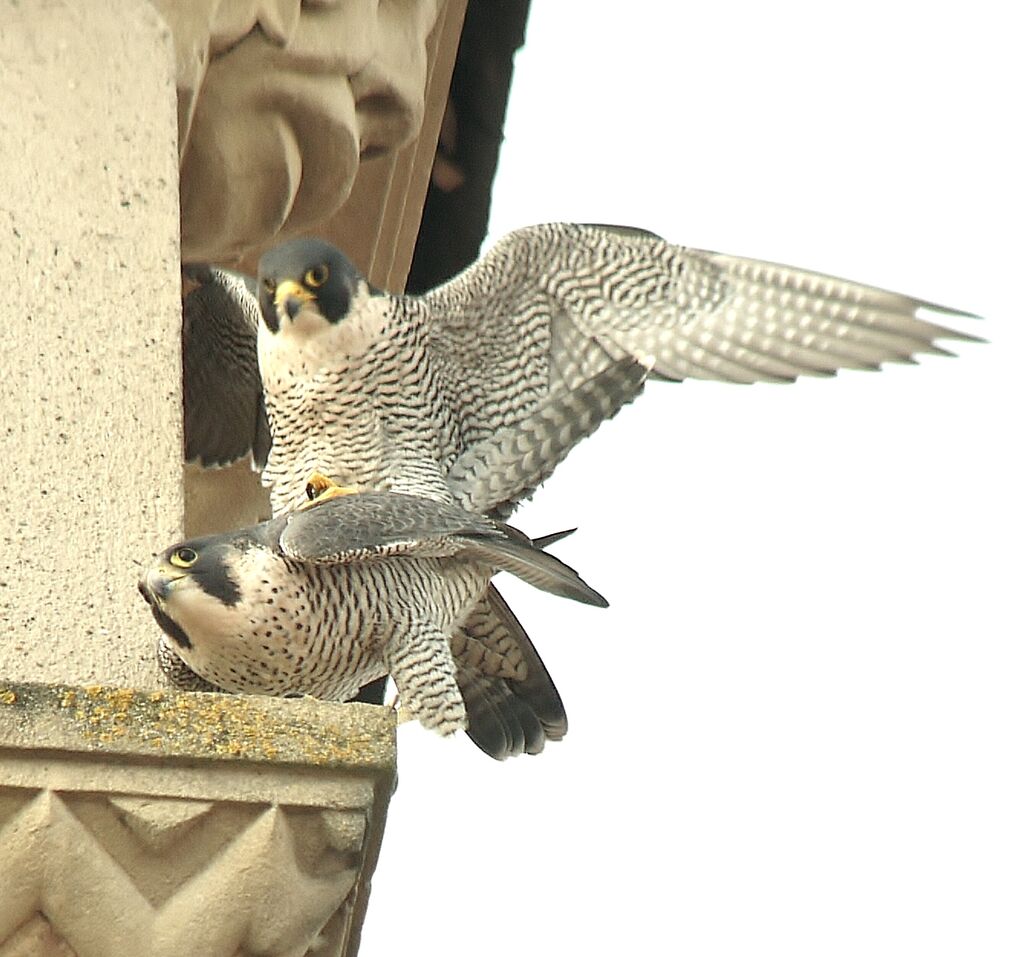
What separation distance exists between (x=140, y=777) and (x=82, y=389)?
3.05 feet

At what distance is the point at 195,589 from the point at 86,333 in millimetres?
403

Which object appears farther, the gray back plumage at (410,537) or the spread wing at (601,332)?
the spread wing at (601,332)

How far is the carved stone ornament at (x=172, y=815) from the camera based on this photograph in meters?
2.87

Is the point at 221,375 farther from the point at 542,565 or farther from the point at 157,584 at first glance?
the point at 157,584

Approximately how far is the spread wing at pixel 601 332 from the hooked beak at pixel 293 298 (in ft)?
1.03

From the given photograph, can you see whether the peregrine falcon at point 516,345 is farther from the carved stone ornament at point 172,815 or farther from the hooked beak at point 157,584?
the carved stone ornament at point 172,815

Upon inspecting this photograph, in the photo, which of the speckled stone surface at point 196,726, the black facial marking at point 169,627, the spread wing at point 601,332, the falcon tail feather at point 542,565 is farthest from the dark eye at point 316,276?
the speckled stone surface at point 196,726

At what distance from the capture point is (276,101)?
454cm

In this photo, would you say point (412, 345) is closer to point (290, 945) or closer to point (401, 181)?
point (401, 181)

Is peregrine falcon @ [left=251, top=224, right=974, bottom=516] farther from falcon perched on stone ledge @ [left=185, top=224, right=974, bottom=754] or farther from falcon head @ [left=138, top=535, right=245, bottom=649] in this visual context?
falcon head @ [left=138, top=535, right=245, bottom=649]

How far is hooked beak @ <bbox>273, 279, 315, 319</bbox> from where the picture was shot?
4590mm

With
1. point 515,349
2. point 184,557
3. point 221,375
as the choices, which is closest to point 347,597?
point 184,557

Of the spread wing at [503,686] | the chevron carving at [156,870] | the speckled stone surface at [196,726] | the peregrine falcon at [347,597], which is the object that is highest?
the speckled stone surface at [196,726]

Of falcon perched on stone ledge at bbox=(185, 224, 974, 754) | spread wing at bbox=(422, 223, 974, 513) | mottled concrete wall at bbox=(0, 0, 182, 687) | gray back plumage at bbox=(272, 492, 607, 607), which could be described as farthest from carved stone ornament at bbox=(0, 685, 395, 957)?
spread wing at bbox=(422, 223, 974, 513)
